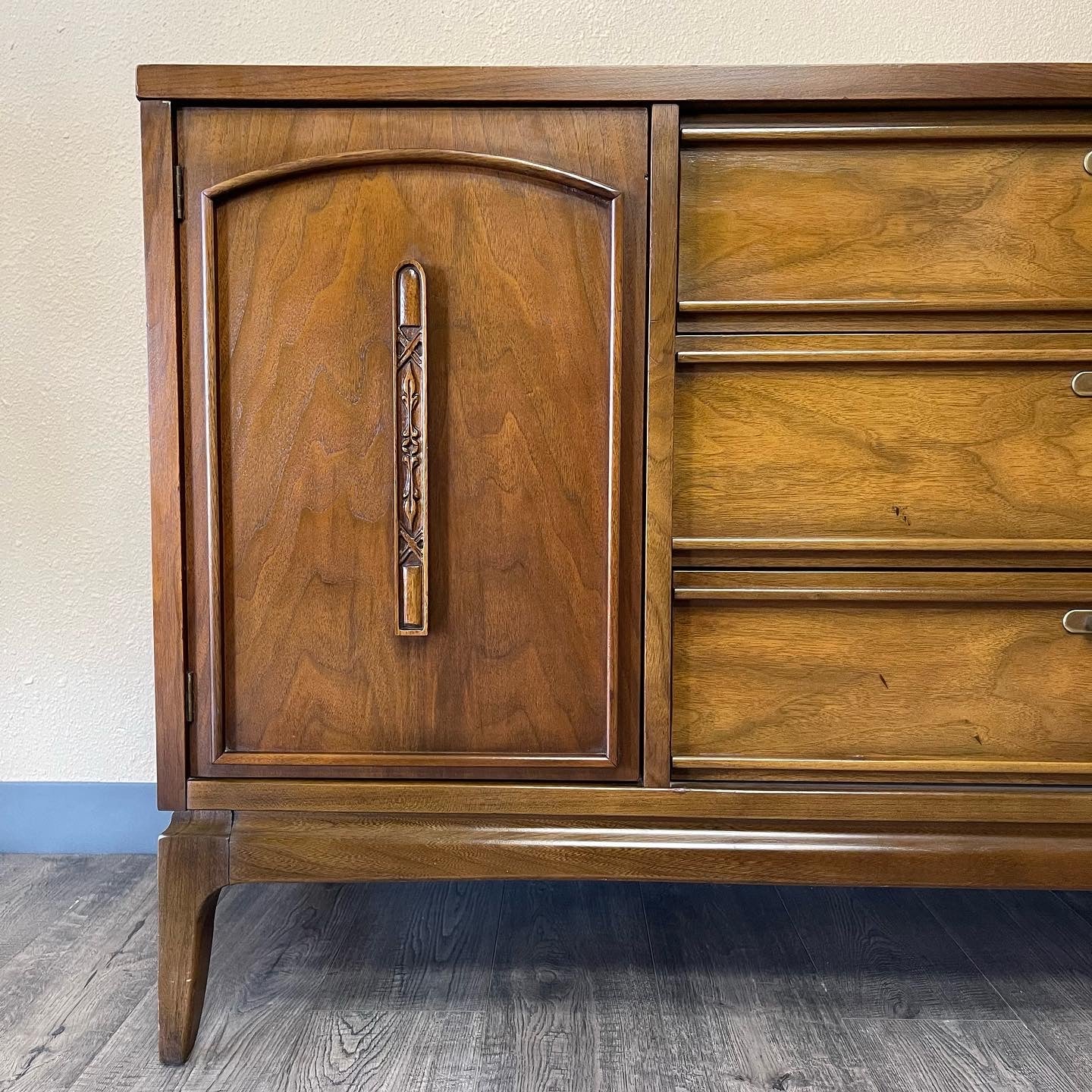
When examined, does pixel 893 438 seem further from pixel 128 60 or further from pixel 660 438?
pixel 128 60

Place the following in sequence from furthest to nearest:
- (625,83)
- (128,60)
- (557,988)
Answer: (128,60), (557,988), (625,83)

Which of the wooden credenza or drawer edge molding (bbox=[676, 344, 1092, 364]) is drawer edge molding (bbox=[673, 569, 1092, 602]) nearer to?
the wooden credenza

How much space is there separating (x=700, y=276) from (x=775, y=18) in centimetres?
68

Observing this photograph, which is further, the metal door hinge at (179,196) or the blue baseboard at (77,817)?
the blue baseboard at (77,817)

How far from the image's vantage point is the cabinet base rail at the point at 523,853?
85 cm

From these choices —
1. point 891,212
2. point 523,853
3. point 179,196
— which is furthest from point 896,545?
point 179,196

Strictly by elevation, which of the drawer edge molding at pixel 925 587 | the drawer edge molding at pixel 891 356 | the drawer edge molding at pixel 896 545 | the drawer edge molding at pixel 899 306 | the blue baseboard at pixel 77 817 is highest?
the drawer edge molding at pixel 899 306

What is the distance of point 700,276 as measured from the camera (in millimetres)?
837

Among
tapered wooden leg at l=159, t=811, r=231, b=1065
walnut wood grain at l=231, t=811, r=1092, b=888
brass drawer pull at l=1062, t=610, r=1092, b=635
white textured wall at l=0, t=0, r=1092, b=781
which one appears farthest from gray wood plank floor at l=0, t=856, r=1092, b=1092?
white textured wall at l=0, t=0, r=1092, b=781

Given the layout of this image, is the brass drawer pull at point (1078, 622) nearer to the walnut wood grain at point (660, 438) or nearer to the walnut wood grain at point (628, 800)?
the walnut wood grain at point (628, 800)

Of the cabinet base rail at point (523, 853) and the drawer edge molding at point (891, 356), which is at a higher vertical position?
the drawer edge molding at point (891, 356)

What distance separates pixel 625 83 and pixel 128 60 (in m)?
0.86

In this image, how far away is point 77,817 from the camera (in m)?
1.36

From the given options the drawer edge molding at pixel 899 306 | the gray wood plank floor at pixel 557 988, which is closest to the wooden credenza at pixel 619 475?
the drawer edge molding at pixel 899 306
